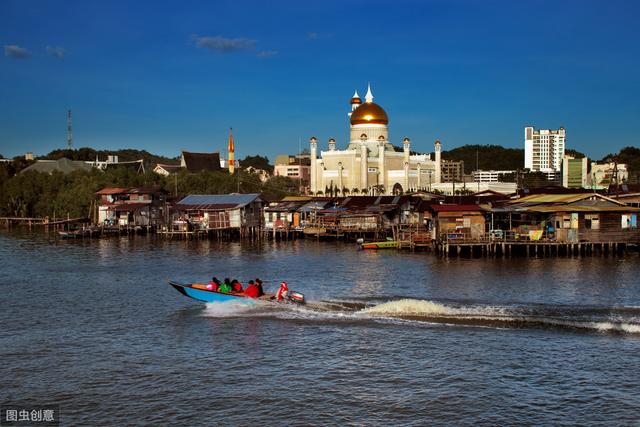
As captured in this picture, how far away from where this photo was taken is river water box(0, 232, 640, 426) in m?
17.2

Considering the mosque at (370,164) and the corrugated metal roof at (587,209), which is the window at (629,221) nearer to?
the corrugated metal roof at (587,209)

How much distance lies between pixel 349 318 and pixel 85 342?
9.01 m

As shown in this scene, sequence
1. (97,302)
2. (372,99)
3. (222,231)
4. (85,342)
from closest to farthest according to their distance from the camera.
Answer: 1. (85,342)
2. (97,302)
3. (222,231)
4. (372,99)

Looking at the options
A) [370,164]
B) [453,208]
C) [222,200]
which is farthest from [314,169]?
[453,208]

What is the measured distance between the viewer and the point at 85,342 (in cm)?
2342

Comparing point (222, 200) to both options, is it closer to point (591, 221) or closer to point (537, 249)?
point (537, 249)

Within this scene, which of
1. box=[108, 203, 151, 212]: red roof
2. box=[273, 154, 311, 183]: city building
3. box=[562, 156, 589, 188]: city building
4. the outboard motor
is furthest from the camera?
box=[273, 154, 311, 183]: city building

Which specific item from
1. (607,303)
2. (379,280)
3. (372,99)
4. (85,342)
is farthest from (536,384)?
(372,99)

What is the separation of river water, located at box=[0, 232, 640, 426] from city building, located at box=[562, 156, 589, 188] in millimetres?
103575

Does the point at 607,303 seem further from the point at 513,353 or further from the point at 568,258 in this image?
the point at 568,258

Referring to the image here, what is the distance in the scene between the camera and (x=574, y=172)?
140750 mm

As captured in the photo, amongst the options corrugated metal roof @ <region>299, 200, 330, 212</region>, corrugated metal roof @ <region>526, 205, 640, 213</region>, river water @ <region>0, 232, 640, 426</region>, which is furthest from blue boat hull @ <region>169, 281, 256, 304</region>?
corrugated metal roof @ <region>299, 200, 330, 212</region>

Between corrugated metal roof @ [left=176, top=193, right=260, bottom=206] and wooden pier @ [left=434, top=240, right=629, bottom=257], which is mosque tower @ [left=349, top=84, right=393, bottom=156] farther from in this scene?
wooden pier @ [left=434, top=240, right=629, bottom=257]

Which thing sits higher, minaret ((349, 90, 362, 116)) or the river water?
minaret ((349, 90, 362, 116))
